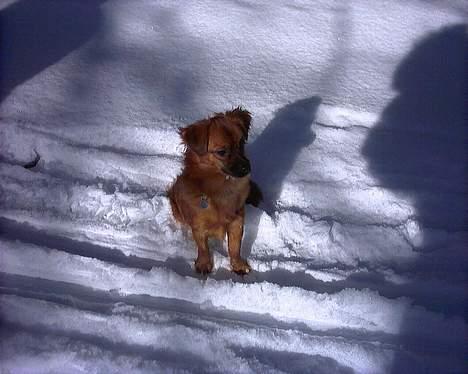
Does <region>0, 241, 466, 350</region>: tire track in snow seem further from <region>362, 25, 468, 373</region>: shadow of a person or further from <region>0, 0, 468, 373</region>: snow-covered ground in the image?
<region>362, 25, 468, 373</region>: shadow of a person

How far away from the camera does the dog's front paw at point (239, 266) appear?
9.23 ft

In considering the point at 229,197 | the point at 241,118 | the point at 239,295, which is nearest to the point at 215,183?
the point at 229,197

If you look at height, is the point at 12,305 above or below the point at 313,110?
below

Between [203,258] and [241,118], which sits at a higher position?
[241,118]

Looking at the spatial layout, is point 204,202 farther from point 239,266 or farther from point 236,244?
point 239,266

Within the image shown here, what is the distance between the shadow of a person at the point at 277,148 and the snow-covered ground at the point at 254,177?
16 millimetres

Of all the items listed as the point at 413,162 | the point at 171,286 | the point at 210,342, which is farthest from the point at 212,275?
the point at 413,162

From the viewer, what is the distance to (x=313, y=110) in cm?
392

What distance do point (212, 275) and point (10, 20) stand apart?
356 centimetres

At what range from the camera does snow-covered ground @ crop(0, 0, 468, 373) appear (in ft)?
8.26

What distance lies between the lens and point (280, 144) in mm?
3645

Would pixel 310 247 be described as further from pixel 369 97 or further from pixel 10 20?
pixel 10 20

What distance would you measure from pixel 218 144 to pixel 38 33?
306 centimetres

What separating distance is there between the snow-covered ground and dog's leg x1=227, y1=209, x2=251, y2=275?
0.09 metres
